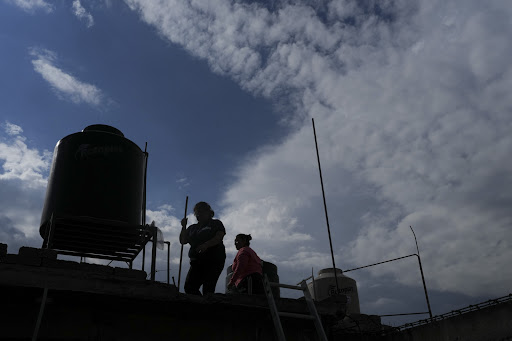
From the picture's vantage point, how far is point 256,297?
563 centimetres

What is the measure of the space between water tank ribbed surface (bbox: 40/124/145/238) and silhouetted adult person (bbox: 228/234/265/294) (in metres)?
2.00

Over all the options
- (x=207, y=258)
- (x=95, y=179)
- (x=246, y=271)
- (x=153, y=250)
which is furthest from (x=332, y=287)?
(x=95, y=179)

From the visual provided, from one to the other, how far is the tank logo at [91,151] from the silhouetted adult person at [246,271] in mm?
2902

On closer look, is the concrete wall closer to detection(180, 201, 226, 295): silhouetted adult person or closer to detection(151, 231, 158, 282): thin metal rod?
detection(180, 201, 226, 295): silhouetted adult person

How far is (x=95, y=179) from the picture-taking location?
23.3ft

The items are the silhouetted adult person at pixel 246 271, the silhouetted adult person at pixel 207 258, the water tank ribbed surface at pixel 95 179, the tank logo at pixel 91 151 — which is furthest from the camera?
the tank logo at pixel 91 151

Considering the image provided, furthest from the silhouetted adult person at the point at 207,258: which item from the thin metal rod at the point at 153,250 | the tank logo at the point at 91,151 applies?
the tank logo at the point at 91,151

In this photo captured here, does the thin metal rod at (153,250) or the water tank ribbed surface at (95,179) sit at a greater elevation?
the water tank ribbed surface at (95,179)

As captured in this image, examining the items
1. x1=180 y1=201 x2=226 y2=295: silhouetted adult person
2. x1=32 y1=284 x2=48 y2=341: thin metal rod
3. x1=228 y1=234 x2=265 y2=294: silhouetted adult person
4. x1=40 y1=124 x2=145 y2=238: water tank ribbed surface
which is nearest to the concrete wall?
x1=228 y1=234 x2=265 y2=294: silhouetted adult person

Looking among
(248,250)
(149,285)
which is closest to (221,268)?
(248,250)

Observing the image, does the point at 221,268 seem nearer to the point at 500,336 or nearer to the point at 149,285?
the point at 149,285

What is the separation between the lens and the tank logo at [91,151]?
7.30m

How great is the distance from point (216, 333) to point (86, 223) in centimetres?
280

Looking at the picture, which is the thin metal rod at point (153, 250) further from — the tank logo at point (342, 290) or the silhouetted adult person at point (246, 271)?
the tank logo at point (342, 290)
